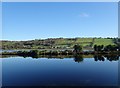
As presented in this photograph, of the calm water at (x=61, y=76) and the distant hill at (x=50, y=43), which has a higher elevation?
the distant hill at (x=50, y=43)

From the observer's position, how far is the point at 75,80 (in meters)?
8.50

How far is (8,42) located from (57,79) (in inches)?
719

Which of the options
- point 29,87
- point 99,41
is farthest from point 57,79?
point 99,41

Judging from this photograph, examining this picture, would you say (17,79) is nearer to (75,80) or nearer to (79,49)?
(75,80)

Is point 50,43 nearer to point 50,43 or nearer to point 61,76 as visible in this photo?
point 50,43

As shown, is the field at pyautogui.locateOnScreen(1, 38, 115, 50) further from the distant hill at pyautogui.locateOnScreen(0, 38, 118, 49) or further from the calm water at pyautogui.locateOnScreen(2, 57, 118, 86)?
the calm water at pyautogui.locateOnScreen(2, 57, 118, 86)

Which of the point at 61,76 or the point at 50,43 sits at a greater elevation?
the point at 50,43

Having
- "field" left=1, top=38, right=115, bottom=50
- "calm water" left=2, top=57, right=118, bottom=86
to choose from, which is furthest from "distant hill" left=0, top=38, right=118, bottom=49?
"calm water" left=2, top=57, right=118, bottom=86

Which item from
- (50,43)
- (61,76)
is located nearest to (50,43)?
(50,43)

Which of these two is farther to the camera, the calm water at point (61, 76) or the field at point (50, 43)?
the field at point (50, 43)

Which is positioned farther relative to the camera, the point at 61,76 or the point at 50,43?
the point at 50,43

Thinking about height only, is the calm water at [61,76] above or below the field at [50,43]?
below

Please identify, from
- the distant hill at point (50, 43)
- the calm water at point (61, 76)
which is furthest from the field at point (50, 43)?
the calm water at point (61, 76)

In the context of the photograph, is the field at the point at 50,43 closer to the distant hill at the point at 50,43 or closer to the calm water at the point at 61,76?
the distant hill at the point at 50,43
